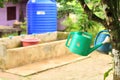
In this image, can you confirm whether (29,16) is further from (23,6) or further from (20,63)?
(23,6)

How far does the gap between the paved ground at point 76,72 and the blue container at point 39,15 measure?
2.51 metres

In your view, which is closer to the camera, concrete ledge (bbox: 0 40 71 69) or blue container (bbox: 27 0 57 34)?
concrete ledge (bbox: 0 40 71 69)

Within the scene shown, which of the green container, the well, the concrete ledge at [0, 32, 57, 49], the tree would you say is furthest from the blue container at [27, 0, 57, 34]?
the tree

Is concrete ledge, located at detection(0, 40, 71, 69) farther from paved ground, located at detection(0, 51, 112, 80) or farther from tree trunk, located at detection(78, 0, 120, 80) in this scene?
tree trunk, located at detection(78, 0, 120, 80)

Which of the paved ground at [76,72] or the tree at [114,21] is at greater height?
the tree at [114,21]

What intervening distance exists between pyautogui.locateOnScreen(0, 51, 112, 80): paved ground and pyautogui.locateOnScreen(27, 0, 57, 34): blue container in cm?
251

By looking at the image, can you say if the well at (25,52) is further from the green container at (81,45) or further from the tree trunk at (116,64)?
the tree trunk at (116,64)

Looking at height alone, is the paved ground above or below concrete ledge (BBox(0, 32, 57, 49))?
below

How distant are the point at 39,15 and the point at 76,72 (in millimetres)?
3549

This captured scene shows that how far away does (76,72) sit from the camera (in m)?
5.95

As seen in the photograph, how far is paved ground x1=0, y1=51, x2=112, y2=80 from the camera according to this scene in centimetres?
549

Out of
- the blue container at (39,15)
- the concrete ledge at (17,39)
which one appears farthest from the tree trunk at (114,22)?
the blue container at (39,15)

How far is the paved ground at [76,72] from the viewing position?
549cm

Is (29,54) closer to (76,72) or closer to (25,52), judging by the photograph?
(25,52)
